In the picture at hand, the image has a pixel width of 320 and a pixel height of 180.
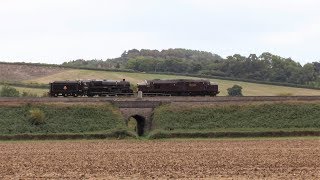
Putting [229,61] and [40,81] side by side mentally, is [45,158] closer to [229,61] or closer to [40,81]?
[40,81]

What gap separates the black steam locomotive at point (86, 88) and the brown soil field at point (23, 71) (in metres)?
46.2

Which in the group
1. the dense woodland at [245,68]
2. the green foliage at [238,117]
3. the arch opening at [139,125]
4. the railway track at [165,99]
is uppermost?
the dense woodland at [245,68]

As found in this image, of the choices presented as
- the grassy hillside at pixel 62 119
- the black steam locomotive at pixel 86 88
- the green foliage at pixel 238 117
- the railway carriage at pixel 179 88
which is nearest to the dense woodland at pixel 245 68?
the railway carriage at pixel 179 88

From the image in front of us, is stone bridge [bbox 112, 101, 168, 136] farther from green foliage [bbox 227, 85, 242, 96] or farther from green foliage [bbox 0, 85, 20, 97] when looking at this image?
green foliage [bbox 227, 85, 242, 96]

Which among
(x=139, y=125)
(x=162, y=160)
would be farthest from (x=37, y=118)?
(x=162, y=160)

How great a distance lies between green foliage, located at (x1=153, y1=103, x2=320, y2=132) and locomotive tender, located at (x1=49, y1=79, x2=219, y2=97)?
8.75 m

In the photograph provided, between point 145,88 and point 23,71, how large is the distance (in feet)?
181

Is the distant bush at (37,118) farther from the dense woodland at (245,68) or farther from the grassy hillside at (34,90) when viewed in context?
the dense woodland at (245,68)

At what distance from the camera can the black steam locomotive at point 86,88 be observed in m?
87.3

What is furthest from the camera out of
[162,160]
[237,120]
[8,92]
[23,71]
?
[23,71]

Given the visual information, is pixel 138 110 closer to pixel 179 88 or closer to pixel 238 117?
pixel 179 88

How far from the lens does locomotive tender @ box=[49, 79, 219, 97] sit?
87375mm

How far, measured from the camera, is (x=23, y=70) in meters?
138

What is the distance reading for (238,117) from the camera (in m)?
76.6
